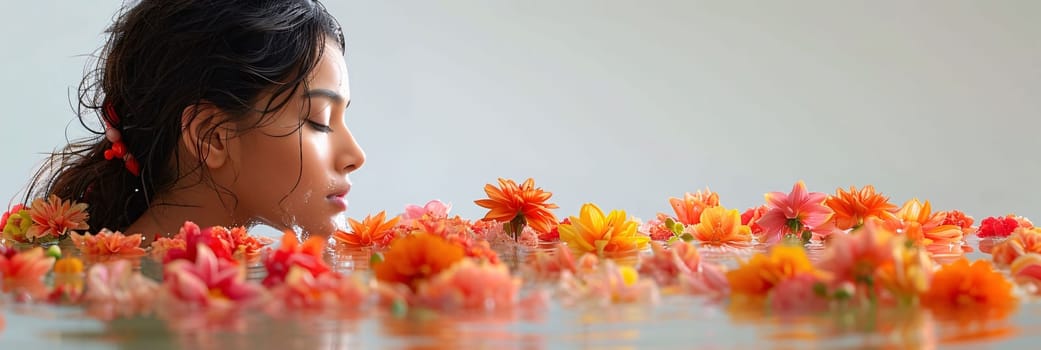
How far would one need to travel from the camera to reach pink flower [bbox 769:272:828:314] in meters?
0.58

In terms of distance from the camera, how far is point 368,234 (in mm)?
1259

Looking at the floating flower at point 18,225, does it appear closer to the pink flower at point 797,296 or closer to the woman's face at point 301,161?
the woman's face at point 301,161

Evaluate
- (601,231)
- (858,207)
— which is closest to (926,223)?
(858,207)

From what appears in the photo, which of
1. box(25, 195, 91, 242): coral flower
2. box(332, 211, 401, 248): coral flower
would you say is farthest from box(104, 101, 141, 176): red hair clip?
box(332, 211, 401, 248): coral flower

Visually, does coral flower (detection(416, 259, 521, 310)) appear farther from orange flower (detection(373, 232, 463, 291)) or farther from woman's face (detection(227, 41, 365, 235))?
woman's face (detection(227, 41, 365, 235))

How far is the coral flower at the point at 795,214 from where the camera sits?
1209mm

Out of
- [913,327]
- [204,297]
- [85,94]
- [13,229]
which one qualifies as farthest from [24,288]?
[85,94]

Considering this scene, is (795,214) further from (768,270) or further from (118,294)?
(118,294)

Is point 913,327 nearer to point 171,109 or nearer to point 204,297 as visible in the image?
point 204,297

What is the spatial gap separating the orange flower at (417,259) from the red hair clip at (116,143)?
944 millimetres

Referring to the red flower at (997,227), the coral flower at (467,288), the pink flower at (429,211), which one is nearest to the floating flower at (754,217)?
the red flower at (997,227)

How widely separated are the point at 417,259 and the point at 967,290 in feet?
1.11

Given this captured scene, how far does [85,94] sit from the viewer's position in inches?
63.1

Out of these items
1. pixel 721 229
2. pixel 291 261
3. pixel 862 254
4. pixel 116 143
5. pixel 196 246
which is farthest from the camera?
pixel 116 143
